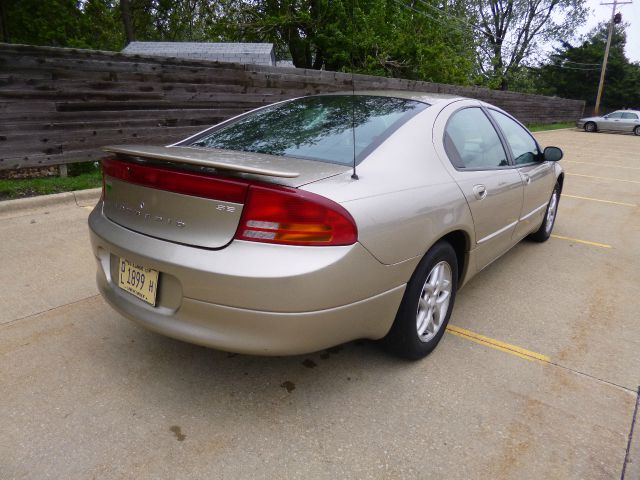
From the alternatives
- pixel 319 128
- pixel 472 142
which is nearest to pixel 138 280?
pixel 319 128

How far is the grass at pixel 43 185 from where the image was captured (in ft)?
18.0

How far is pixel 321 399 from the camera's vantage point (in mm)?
2365

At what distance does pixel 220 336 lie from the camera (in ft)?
6.77

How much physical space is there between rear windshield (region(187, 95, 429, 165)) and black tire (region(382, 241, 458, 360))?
0.68m

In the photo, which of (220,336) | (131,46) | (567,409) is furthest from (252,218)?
(131,46)

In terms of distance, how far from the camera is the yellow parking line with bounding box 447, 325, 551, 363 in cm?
285

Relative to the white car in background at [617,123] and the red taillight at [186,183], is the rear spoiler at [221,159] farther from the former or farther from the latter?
the white car in background at [617,123]

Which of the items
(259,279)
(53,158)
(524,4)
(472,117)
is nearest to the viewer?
(259,279)

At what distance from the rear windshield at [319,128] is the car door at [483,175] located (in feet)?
1.09

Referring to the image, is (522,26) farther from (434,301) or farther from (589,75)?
(434,301)

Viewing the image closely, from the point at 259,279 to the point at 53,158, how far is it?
5494 mm

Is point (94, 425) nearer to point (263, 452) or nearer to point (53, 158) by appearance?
point (263, 452)

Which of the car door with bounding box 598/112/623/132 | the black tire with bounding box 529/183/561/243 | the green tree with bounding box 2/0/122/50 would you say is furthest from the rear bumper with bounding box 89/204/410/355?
the car door with bounding box 598/112/623/132

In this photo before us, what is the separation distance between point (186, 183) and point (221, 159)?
0.61 feet
